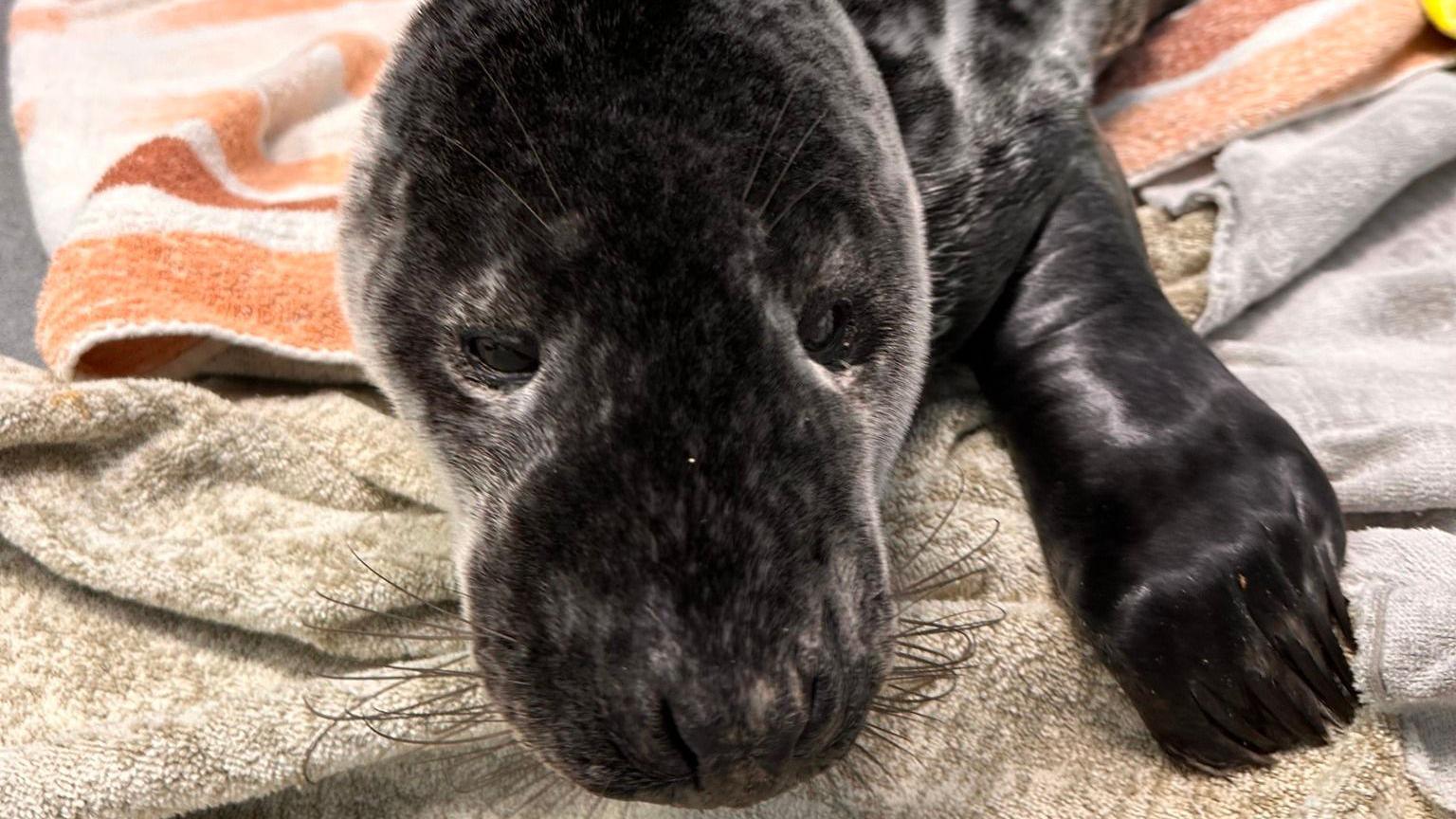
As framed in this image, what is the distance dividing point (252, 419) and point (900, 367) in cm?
79

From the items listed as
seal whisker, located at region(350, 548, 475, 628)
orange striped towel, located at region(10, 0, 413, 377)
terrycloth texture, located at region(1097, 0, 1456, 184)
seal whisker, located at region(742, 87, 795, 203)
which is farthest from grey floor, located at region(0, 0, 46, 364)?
terrycloth texture, located at region(1097, 0, 1456, 184)

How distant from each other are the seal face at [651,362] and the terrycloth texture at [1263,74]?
2.77 feet

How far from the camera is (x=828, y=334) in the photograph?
98 centimetres

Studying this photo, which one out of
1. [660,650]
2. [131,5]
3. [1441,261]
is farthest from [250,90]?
[1441,261]

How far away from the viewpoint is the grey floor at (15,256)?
1678mm

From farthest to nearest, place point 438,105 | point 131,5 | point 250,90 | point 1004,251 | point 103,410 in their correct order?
point 131,5
point 250,90
point 1004,251
point 103,410
point 438,105

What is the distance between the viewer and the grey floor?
1.68 meters

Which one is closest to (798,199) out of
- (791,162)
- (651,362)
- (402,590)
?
(791,162)

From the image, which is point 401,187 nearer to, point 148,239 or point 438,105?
point 438,105

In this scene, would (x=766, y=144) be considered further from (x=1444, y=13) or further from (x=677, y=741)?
(x=1444, y=13)

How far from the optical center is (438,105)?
988 millimetres

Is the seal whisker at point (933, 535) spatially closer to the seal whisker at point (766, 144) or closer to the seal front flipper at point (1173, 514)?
the seal front flipper at point (1173, 514)

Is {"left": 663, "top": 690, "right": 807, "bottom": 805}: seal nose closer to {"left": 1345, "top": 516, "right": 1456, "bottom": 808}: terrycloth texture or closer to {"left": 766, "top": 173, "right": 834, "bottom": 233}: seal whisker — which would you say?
{"left": 766, "top": 173, "right": 834, "bottom": 233}: seal whisker

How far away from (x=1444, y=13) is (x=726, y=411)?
152 centimetres
